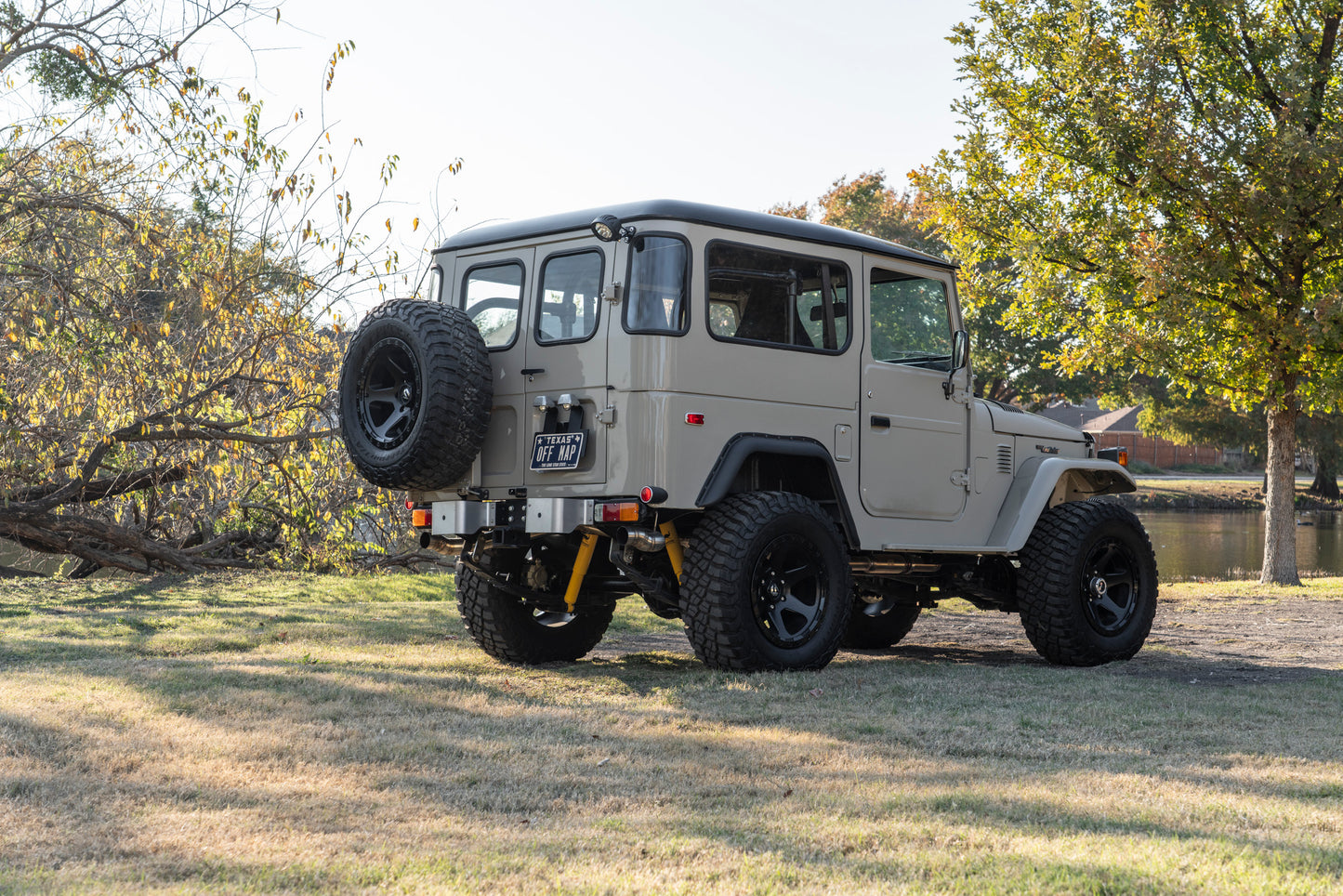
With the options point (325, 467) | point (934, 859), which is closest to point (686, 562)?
point (934, 859)

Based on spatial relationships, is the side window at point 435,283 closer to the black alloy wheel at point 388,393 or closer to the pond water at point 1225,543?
the black alloy wheel at point 388,393

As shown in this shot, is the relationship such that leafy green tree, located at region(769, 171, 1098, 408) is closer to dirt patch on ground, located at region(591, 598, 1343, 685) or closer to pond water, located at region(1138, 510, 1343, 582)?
pond water, located at region(1138, 510, 1343, 582)

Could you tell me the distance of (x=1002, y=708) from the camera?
6203 millimetres

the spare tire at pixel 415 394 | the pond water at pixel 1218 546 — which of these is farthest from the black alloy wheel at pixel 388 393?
the pond water at pixel 1218 546

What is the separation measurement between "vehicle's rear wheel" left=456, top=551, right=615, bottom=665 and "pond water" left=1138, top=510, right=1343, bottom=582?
46.4 feet

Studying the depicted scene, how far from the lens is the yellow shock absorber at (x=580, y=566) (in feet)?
23.4

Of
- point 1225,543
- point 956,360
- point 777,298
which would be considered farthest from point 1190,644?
point 1225,543

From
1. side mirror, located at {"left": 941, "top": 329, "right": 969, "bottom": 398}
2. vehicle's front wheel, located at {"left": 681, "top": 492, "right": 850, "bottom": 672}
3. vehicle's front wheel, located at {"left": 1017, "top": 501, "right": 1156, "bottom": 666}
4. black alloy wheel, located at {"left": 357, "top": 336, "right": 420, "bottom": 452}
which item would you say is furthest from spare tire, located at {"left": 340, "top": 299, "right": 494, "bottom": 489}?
vehicle's front wheel, located at {"left": 1017, "top": 501, "right": 1156, "bottom": 666}

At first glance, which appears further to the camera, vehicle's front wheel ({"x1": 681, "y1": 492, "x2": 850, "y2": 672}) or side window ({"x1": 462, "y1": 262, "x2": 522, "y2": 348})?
side window ({"x1": 462, "y1": 262, "x2": 522, "y2": 348})

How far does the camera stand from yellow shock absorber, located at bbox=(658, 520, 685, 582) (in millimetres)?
7008

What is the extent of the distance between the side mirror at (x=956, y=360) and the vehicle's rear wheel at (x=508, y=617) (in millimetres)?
2562

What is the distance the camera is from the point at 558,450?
6.88m

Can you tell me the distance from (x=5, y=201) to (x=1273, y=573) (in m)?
15.1

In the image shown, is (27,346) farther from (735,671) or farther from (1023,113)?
(1023,113)
